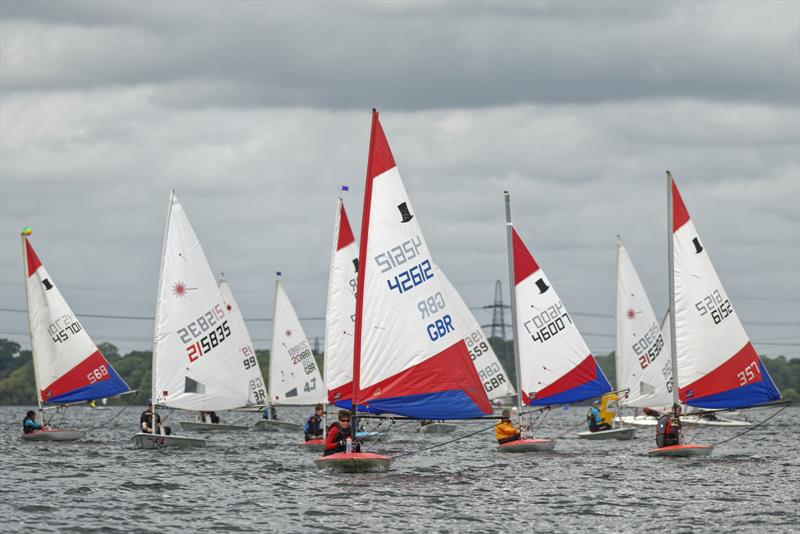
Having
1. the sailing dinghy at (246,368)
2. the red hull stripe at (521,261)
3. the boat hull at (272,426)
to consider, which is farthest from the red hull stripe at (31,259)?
the red hull stripe at (521,261)

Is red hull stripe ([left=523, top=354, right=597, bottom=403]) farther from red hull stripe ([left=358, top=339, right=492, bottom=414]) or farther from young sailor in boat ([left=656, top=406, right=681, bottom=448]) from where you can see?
red hull stripe ([left=358, top=339, right=492, bottom=414])

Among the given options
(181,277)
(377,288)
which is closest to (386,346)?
(377,288)

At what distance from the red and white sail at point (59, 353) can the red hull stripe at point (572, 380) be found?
17085 millimetres

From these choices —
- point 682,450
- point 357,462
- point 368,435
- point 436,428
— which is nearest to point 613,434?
point 368,435

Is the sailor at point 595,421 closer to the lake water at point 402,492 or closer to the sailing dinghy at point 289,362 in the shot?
the lake water at point 402,492

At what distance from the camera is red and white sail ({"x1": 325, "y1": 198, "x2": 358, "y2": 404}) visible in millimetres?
45312

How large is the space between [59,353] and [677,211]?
25.5 metres

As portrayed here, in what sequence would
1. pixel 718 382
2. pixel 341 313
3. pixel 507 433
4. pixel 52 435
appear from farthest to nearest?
1. pixel 52 435
2. pixel 341 313
3. pixel 507 433
4. pixel 718 382

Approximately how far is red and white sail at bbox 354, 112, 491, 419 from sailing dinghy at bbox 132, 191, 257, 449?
560 inches

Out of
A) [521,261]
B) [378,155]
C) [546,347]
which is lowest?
[546,347]

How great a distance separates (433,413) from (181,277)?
1605 centimetres

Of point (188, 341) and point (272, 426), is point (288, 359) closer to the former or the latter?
point (272, 426)

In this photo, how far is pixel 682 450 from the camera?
131 feet

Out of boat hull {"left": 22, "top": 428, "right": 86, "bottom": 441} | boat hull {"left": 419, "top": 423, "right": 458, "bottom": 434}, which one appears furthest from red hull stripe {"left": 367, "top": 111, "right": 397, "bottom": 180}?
boat hull {"left": 419, "top": 423, "right": 458, "bottom": 434}
